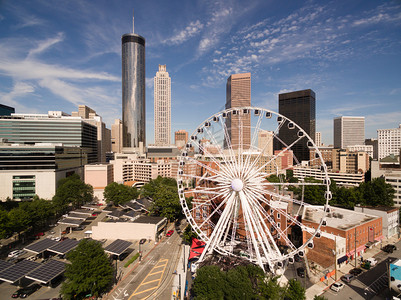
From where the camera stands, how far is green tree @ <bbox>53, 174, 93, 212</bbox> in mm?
57509

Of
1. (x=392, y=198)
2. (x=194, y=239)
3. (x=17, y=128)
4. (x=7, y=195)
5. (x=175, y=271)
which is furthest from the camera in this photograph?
(x=17, y=128)

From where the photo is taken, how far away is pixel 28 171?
6412 centimetres

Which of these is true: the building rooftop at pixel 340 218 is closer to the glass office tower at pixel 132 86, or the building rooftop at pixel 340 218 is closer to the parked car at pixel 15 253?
the parked car at pixel 15 253

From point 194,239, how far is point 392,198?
54.4 m

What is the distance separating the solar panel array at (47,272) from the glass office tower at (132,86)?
172224mm

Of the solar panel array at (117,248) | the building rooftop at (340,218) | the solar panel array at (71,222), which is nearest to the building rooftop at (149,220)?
the solar panel array at (117,248)

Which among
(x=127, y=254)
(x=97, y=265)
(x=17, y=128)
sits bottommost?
(x=127, y=254)

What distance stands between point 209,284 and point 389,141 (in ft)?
616

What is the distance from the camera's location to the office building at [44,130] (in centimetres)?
8169

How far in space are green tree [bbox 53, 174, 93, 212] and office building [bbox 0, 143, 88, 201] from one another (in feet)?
12.7

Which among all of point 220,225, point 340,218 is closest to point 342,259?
point 340,218

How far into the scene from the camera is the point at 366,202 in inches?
2381

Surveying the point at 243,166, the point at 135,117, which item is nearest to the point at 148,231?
the point at 243,166

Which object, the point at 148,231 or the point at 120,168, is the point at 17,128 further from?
the point at 148,231
